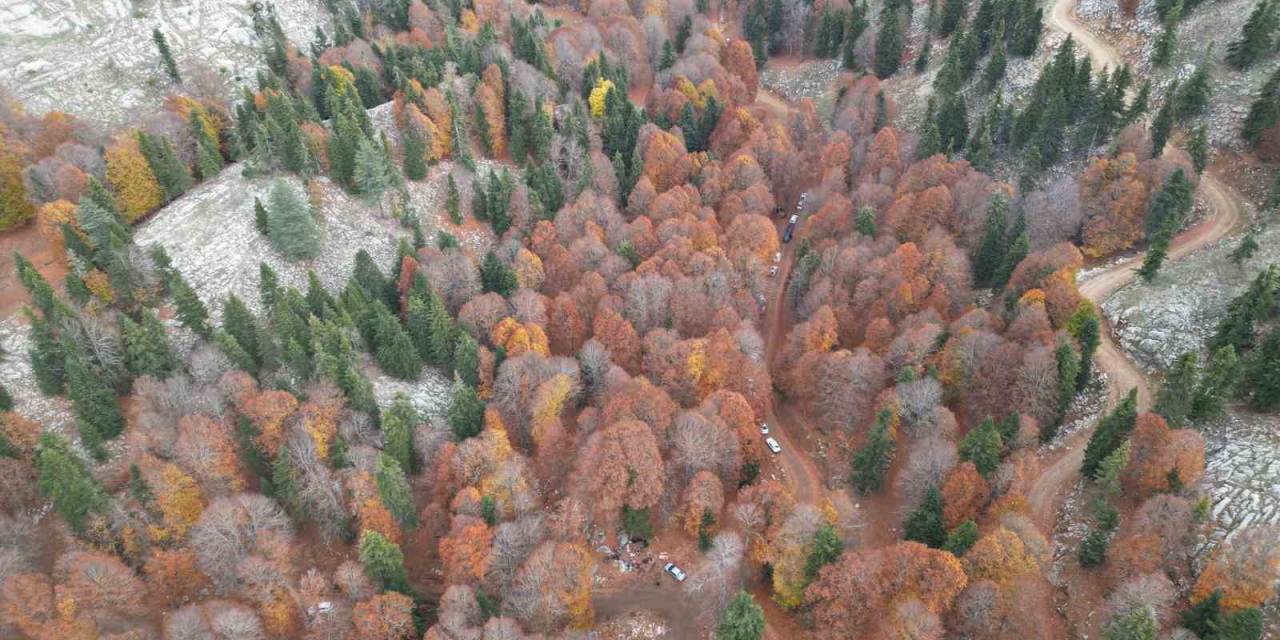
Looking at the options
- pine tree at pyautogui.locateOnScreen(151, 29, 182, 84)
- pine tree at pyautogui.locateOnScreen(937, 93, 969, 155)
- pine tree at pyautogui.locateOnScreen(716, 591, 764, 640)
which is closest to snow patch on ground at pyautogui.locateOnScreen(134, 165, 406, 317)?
pine tree at pyautogui.locateOnScreen(151, 29, 182, 84)

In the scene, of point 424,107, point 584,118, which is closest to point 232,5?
point 424,107

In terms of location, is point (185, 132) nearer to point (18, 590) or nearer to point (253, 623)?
point (18, 590)

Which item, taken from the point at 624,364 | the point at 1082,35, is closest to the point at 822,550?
the point at 624,364

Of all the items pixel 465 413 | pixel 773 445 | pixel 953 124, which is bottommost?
pixel 773 445

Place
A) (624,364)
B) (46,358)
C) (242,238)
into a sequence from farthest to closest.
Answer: (242,238)
(624,364)
(46,358)

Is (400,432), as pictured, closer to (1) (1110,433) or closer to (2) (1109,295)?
(1) (1110,433)

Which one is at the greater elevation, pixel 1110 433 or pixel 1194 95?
pixel 1194 95

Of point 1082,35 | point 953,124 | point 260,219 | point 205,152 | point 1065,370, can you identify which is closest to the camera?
point 1065,370
